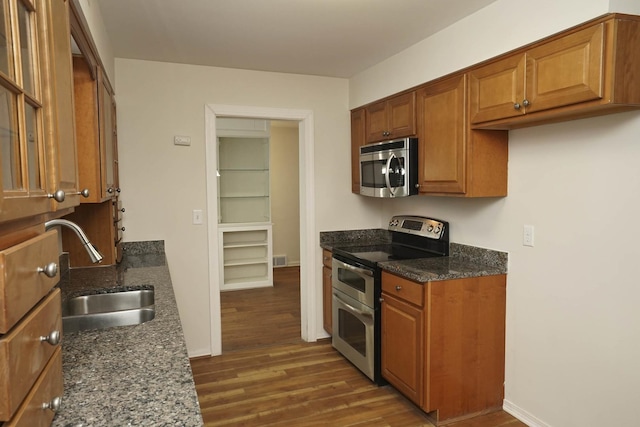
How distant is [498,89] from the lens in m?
2.25

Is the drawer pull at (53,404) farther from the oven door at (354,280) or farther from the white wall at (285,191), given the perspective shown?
the white wall at (285,191)

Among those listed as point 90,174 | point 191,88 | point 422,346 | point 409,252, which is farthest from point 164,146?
point 422,346

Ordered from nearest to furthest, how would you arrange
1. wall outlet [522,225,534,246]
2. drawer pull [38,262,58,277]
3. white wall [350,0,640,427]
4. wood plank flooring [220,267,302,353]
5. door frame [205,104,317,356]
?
1. drawer pull [38,262,58,277]
2. white wall [350,0,640,427]
3. wall outlet [522,225,534,246]
4. door frame [205,104,317,356]
5. wood plank flooring [220,267,302,353]

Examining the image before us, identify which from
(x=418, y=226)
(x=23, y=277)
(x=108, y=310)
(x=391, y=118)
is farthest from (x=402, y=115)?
(x=23, y=277)

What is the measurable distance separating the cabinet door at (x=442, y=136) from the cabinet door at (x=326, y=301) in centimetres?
129

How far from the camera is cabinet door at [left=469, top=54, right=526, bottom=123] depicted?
6.98 ft

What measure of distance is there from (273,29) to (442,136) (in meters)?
1.27

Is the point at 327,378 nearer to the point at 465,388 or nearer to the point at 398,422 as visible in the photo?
the point at 398,422

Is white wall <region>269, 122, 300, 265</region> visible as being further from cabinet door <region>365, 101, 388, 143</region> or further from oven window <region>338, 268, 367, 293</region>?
oven window <region>338, 268, 367, 293</region>

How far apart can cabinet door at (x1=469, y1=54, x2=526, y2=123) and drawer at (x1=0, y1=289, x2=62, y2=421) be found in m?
2.14

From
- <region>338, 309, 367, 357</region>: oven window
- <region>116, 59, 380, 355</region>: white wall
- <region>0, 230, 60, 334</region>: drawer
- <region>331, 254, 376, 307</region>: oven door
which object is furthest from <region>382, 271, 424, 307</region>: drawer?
<region>0, 230, 60, 334</region>: drawer

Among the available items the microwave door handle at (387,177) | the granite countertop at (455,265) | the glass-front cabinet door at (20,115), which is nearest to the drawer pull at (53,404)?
the glass-front cabinet door at (20,115)

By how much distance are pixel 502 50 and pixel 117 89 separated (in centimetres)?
268

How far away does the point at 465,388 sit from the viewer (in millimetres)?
2535
